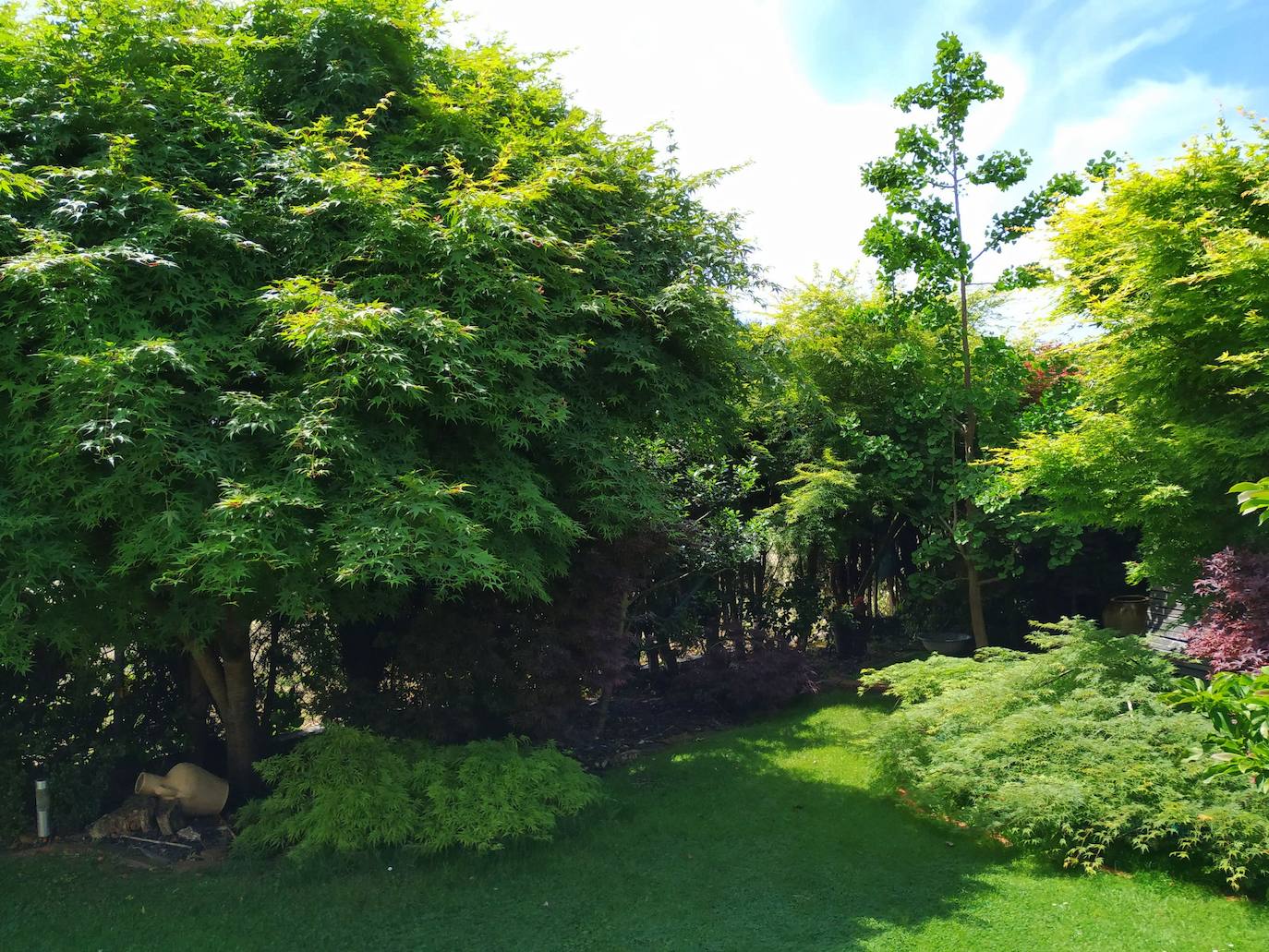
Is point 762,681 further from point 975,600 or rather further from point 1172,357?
point 1172,357

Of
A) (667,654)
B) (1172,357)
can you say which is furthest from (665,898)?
(1172,357)

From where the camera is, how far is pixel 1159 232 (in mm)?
6336

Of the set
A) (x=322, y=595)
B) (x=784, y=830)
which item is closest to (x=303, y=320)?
(x=322, y=595)

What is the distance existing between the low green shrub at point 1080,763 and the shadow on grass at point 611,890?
1.51 feet

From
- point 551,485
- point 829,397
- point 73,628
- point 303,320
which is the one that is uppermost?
point 829,397

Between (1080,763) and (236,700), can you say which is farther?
(236,700)

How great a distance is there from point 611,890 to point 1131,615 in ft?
27.4

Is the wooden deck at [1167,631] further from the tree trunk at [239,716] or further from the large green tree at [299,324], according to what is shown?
the tree trunk at [239,716]

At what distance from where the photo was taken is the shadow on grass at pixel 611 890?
464cm

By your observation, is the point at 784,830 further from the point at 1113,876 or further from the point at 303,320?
the point at 303,320

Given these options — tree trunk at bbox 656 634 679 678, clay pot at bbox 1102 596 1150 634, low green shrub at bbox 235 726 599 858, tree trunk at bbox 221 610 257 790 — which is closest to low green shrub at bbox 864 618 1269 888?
low green shrub at bbox 235 726 599 858

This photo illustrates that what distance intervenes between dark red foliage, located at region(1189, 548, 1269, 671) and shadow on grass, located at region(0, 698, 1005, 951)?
214 centimetres

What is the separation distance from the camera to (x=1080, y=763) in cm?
538

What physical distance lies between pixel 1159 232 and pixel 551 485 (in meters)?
5.03
